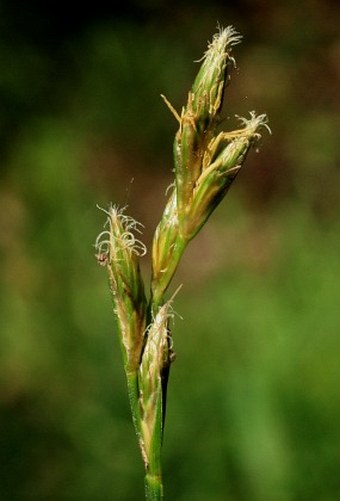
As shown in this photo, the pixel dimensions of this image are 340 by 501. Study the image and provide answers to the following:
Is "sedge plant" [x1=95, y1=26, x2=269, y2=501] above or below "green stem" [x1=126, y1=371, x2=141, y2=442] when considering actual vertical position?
above

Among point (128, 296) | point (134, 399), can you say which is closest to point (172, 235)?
point (128, 296)

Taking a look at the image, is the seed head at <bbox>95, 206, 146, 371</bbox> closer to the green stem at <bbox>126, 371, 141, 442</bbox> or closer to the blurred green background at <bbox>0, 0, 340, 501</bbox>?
the green stem at <bbox>126, 371, 141, 442</bbox>

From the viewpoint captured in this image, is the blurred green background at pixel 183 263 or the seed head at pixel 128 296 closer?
the seed head at pixel 128 296

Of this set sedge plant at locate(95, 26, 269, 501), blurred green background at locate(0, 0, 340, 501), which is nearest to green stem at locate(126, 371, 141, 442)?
sedge plant at locate(95, 26, 269, 501)

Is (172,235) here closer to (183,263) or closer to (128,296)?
(128,296)

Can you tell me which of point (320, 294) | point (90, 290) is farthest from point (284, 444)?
point (90, 290)

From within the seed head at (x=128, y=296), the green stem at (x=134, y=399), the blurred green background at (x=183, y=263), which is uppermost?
the blurred green background at (x=183, y=263)

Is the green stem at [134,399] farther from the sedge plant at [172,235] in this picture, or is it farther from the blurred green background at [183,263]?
the blurred green background at [183,263]

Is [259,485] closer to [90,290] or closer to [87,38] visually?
[90,290]

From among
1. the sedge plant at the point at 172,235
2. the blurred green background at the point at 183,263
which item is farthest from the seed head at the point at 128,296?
the blurred green background at the point at 183,263
